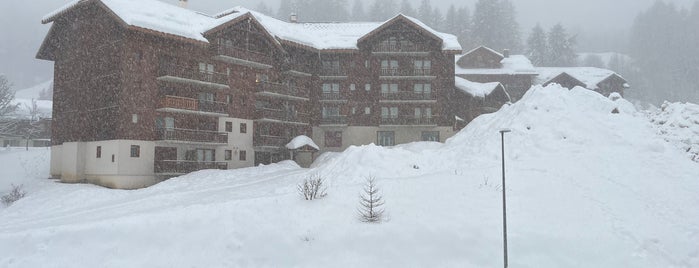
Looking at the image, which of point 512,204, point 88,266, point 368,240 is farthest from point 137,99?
point 512,204

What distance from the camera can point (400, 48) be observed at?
5169cm

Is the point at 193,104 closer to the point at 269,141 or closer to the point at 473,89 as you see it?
the point at 269,141

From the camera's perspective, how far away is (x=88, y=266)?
1880cm

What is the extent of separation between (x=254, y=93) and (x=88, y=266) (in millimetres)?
27763

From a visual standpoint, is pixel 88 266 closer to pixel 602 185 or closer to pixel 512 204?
pixel 512 204

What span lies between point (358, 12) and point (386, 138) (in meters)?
64.3

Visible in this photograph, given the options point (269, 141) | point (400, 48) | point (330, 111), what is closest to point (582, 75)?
point (400, 48)

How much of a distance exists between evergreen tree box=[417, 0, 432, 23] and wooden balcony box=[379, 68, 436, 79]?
52045 mm

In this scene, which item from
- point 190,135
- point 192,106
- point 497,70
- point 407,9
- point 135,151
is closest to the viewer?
point 135,151

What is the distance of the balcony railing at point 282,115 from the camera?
45.0 meters

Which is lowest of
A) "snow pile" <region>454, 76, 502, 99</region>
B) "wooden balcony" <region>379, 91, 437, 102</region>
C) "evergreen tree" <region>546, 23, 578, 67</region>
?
"wooden balcony" <region>379, 91, 437, 102</region>

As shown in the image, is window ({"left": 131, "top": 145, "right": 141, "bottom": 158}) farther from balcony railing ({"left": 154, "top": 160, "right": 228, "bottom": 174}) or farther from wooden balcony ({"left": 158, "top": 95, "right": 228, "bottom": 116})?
wooden balcony ({"left": 158, "top": 95, "right": 228, "bottom": 116})

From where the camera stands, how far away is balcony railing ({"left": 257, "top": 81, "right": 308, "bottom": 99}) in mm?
45156

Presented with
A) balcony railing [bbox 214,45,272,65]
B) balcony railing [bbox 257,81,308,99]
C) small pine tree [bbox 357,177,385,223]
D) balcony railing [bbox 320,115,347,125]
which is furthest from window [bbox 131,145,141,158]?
small pine tree [bbox 357,177,385,223]
